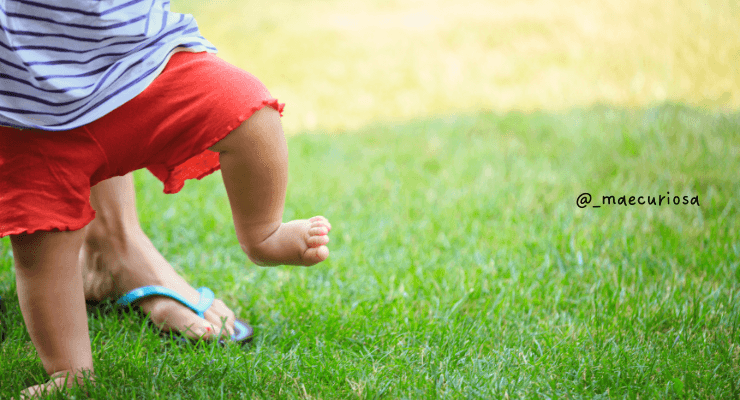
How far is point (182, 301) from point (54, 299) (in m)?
0.35

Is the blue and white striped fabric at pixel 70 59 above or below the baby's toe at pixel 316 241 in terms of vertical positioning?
above

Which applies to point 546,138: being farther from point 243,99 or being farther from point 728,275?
point 243,99

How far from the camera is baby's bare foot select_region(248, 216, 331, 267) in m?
1.14

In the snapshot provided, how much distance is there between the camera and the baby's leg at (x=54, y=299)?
1067 millimetres

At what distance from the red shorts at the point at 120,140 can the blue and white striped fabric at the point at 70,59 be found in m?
0.03

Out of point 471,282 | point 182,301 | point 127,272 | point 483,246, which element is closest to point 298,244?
point 182,301

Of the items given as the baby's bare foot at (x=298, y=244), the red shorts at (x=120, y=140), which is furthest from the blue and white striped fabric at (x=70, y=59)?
the baby's bare foot at (x=298, y=244)

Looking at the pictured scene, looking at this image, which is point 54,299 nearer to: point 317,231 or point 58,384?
point 58,384

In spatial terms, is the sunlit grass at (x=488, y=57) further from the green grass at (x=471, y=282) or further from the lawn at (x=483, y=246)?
the green grass at (x=471, y=282)

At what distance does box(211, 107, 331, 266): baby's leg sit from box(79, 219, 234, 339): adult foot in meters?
0.33

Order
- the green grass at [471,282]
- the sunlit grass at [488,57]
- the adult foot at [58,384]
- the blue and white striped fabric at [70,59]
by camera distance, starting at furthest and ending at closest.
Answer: the sunlit grass at [488,57] < the green grass at [471,282] < the adult foot at [58,384] < the blue and white striped fabric at [70,59]

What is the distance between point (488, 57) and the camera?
502cm

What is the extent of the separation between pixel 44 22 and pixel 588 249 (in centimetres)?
165

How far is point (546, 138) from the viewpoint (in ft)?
10.9
